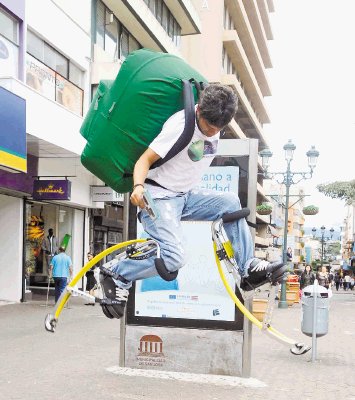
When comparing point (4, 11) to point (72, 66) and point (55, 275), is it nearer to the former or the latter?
point (72, 66)

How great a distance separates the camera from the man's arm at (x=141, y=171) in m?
3.33

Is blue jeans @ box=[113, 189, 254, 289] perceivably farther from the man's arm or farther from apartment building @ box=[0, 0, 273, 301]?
apartment building @ box=[0, 0, 273, 301]

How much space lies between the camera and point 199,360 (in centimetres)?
723

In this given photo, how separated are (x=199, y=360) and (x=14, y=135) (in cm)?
825

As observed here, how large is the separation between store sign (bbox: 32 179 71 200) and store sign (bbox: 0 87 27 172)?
4.37 meters

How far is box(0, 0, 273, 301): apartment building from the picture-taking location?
15.2 m

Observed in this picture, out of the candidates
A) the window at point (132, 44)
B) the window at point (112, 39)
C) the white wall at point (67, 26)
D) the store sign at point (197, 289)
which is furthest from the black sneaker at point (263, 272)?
the window at point (132, 44)

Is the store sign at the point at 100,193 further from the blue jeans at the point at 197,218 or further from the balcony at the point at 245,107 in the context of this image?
the blue jeans at the point at 197,218

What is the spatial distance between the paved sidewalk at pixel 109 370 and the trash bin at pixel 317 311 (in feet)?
1.60

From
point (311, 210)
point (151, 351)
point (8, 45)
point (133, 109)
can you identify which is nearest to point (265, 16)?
point (311, 210)

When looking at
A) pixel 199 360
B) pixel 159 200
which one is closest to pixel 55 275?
pixel 199 360

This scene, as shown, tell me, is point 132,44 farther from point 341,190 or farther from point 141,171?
point 141,171

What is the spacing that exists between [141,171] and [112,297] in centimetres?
93

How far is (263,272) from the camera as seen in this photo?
367 centimetres
